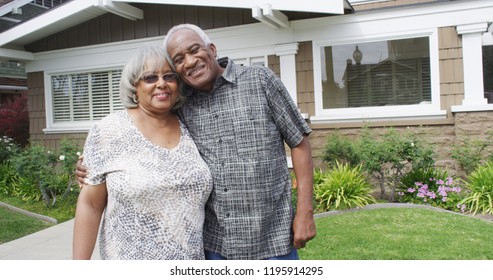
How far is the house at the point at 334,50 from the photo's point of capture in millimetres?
6836

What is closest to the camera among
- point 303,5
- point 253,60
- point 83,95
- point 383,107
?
point 303,5

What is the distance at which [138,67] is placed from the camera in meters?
1.88

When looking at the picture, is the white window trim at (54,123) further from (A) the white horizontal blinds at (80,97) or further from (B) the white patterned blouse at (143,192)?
(B) the white patterned blouse at (143,192)

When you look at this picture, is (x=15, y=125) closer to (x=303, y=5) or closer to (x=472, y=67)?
(x=303, y=5)

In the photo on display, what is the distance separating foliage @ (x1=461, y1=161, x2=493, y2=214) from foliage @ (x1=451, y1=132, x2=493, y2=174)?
42 cm

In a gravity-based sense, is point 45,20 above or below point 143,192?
above

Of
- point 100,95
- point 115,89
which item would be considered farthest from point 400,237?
point 100,95

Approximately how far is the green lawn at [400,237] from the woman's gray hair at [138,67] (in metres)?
2.85

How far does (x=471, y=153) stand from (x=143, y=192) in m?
5.99

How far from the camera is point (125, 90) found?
75.4 inches

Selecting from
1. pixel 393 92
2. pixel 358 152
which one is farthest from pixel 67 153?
pixel 393 92

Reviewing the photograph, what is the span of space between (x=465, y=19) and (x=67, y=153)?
6360 millimetres

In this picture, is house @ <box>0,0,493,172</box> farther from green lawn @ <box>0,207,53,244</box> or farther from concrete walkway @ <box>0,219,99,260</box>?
concrete walkway @ <box>0,219,99,260</box>

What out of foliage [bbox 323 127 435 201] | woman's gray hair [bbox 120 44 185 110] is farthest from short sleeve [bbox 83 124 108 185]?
foliage [bbox 323 127 435 201]
